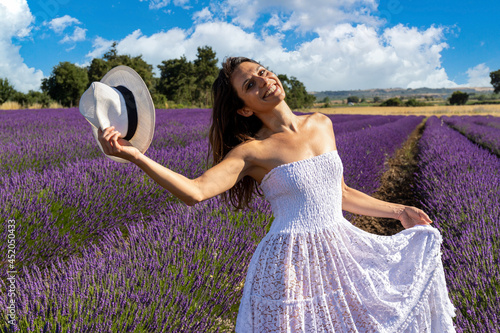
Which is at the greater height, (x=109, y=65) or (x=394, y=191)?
(x=109, y=65)

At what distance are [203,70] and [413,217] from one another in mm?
41039

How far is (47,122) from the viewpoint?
26.5 feet

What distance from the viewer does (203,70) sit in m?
40.5

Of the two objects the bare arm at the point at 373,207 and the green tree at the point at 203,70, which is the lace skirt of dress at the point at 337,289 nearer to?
the bare arm at the point at 373,207

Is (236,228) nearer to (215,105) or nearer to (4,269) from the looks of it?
(215,105)

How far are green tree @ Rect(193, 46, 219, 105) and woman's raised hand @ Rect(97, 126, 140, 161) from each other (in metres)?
39.8

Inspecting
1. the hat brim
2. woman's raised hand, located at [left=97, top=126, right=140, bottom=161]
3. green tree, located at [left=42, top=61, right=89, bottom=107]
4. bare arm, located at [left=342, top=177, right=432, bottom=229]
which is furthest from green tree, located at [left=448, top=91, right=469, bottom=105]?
woman's raised hand, located at [left=97, top=126, right=140, bottom=161]

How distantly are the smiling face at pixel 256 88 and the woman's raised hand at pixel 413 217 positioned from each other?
648 millimetres

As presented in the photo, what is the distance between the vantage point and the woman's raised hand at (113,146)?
913 mm

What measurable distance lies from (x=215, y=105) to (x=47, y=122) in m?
8.09

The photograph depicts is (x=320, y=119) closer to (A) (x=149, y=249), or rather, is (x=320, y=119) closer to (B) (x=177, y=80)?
(A) (x=149, y=249)

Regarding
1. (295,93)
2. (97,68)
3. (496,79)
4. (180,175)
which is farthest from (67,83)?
(496,79)

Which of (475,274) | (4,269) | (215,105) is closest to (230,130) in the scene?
(215,105)

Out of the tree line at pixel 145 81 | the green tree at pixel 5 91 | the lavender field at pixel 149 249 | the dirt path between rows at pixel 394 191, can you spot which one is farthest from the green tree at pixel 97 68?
the lavender field at pixel 149 249
